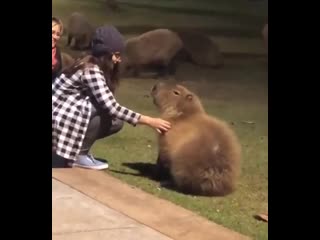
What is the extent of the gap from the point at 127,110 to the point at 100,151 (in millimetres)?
474

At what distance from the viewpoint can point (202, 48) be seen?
7137 millimetres

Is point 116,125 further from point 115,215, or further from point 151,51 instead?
point 115,215

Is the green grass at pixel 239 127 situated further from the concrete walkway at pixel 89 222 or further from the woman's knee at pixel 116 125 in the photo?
the concrete walkway at pixel 89 222

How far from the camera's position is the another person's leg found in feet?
25.4

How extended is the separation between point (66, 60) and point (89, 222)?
1376mm

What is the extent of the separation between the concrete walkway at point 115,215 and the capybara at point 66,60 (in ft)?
2.67

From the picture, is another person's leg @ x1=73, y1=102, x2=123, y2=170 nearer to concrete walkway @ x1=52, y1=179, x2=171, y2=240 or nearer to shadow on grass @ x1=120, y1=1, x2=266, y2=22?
concrete walkway @ x1=52, y1=179, x2=171, y2=240

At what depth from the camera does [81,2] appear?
750 cm

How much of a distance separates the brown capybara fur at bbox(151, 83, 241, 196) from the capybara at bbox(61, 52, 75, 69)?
0.76 meters

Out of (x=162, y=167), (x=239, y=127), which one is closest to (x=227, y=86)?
(x=239, y=127)

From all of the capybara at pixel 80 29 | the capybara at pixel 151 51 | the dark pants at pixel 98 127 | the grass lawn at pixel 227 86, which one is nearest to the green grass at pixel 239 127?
the grass lawn at pixel 227 86

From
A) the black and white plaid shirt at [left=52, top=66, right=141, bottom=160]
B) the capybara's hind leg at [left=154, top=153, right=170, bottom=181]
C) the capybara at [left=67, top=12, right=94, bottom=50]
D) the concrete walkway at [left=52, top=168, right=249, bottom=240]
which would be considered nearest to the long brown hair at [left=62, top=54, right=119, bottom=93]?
the black and white plaid shirt at [left=52, top=66, right=141, bottom=160]

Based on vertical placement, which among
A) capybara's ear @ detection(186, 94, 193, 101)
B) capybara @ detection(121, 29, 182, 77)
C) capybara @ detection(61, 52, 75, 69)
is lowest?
capybara's ear @ detection(186, 94, 193, 101)
